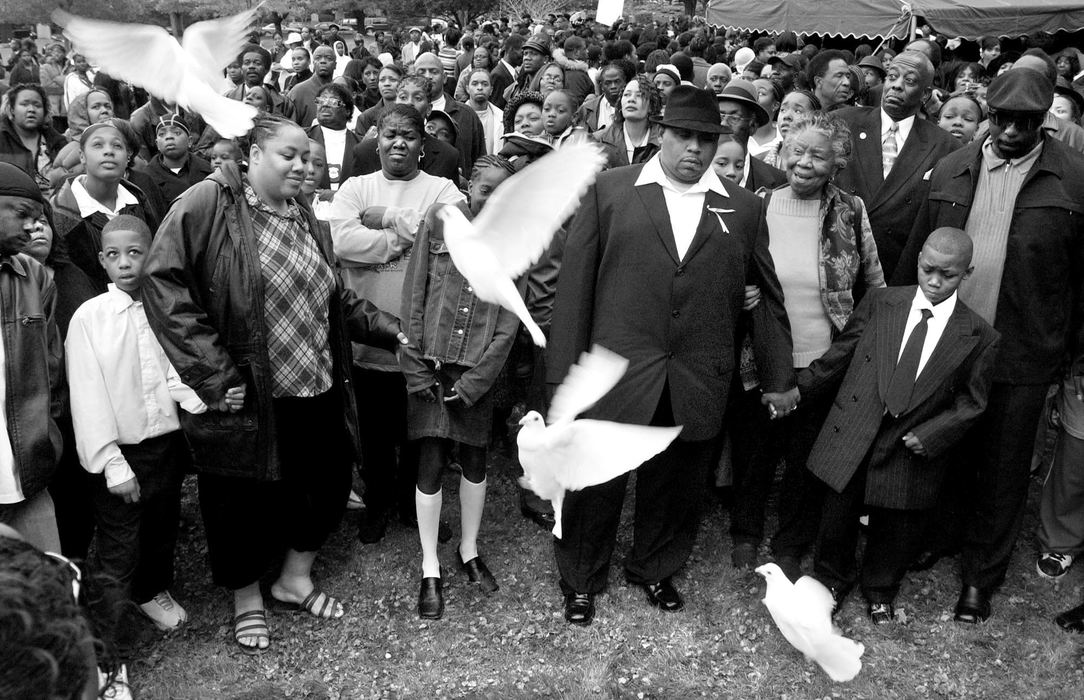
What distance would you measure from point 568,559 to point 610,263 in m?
1.26

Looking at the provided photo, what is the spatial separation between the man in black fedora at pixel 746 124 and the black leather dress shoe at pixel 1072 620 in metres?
2.20

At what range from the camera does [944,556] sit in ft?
13.8

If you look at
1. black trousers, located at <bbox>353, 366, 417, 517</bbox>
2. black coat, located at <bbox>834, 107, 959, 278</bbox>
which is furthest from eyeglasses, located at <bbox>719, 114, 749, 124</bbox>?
black trousers, located at <bbox>353, 366, 417, 517</bbox>

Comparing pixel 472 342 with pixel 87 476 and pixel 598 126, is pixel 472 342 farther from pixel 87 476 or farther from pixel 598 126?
pixel 598 126

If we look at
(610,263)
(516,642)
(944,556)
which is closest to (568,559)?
(516,642)

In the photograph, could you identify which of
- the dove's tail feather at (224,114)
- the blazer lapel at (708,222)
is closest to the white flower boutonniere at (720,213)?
the blazer lapel at (708,222)

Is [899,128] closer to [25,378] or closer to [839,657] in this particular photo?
[839,657]

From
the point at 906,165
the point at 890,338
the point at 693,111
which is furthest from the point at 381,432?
the point at 906,165

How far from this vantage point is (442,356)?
3.61 meters

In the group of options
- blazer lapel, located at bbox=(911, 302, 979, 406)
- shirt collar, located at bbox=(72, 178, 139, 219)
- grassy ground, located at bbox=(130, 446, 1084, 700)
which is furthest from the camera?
shirt collar, located at bbox=(72, 178, 139, 219)

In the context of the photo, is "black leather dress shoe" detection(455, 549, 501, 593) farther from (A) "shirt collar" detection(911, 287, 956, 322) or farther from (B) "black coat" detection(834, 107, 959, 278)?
(B) "black coat" detection(834, 107, 959, 278)

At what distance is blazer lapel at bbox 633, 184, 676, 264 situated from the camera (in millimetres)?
3383

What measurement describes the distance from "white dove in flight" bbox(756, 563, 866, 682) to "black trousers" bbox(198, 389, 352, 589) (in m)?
1.71

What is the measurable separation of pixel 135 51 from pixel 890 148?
3393 mm
